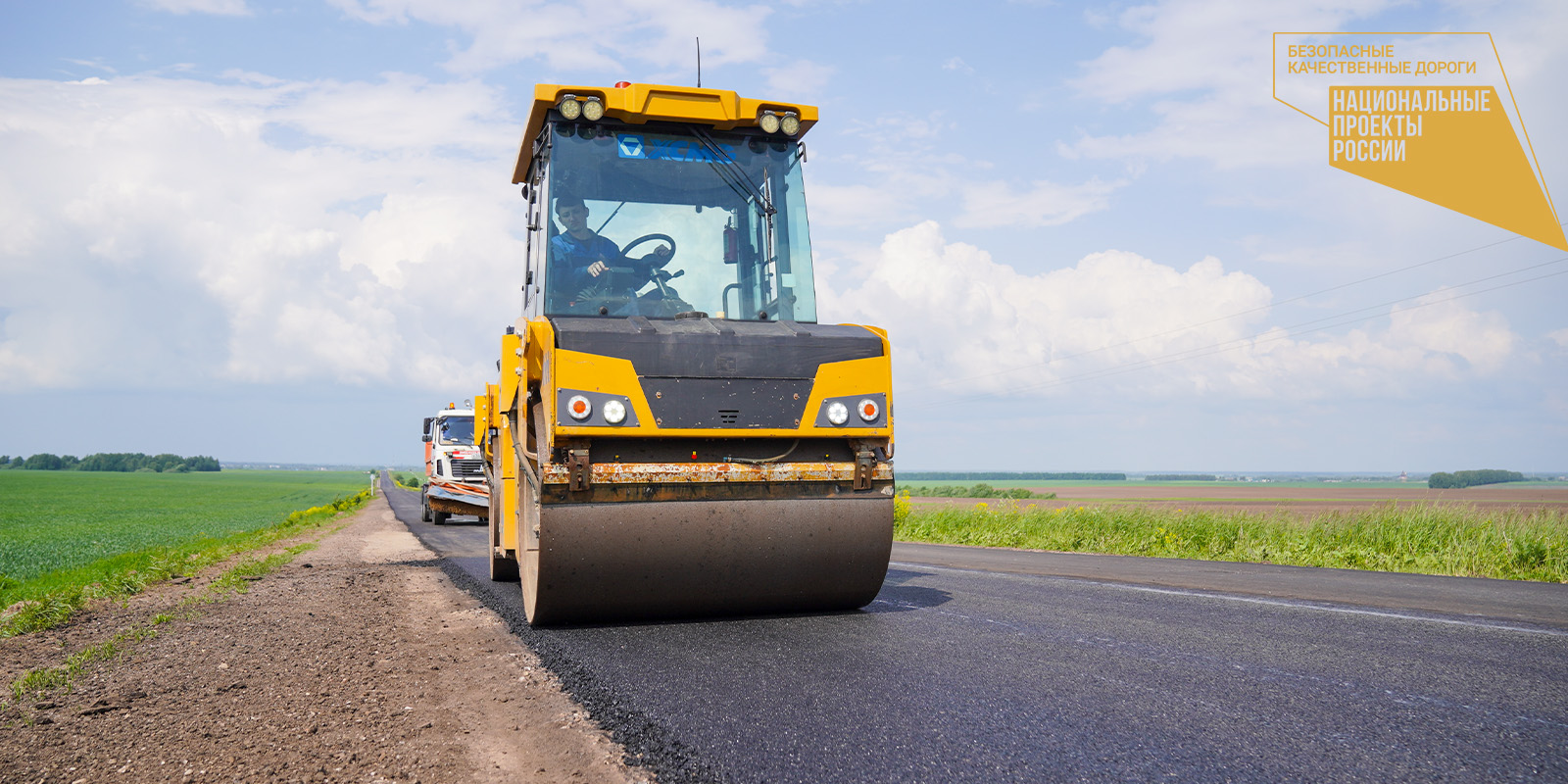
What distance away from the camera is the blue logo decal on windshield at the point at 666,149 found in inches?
249

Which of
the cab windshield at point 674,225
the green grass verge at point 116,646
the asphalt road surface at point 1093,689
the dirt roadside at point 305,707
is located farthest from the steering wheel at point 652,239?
the green grass verge at point 116,646

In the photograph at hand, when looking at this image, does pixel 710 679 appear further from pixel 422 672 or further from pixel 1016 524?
pixel 1016 524

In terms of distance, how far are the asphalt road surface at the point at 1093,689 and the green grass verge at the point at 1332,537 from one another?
4.09m

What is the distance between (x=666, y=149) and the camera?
6391 millimetres

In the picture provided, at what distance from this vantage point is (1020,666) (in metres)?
4.56

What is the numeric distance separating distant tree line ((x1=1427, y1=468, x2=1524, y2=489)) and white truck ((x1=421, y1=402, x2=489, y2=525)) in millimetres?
82786

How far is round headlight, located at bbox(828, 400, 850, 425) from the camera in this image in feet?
18.4

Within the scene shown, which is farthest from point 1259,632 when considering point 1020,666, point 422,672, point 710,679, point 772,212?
point 422,672

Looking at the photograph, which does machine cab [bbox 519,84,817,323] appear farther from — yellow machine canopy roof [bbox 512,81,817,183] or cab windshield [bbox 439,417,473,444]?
cab windshield [bbox 439,417,473,444]

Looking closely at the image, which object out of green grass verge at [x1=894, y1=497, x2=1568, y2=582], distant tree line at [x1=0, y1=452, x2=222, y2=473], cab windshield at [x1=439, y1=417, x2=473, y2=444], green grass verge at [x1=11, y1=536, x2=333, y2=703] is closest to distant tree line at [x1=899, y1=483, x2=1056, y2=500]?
cab windshield at [x1=439, y1=417, x2=473, y2=444]

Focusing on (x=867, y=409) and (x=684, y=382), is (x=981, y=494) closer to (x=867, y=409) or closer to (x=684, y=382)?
(x=867, y=409)

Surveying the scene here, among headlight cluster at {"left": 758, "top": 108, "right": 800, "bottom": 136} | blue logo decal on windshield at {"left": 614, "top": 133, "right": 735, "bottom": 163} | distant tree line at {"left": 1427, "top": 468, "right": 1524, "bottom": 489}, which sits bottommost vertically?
distant tree line at {"left": 1427, "top": 468, "right": 1524, "bottom": 489}

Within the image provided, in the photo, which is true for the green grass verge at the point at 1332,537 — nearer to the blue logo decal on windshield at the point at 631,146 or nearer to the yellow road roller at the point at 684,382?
the yellow road roller at the point at 684,382

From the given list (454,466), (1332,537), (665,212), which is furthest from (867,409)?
(454,466)
